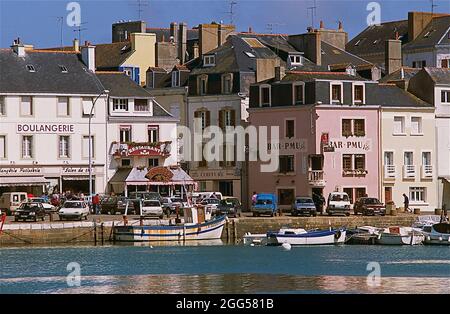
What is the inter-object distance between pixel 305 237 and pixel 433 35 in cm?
4861

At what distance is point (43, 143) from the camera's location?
87.4 m

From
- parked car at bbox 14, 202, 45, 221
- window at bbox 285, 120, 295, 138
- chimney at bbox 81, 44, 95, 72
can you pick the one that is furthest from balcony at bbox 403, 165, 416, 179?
parked car at bbox 14, 202, 45, 221

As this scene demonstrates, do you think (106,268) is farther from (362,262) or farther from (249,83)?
(249,83)

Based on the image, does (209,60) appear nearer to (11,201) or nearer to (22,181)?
(22,181)

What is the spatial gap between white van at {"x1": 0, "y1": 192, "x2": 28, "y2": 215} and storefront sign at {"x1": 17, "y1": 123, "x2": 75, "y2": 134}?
26.2ft

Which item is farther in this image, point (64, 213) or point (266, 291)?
point (64, 213)

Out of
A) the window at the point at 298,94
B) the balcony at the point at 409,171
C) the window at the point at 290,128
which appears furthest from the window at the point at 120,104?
the balcony at the point at 409,171

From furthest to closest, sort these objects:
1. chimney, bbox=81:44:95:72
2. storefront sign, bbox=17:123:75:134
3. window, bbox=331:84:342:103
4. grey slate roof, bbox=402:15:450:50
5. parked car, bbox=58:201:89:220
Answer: grey slate roof, bbox=402:15:450:50, chimney, bbox=81:44:95:72, window, bbox=331:84:342:103, storefront sign, bbox=17:123:75:134, parked car, bbox=58:201:89:220

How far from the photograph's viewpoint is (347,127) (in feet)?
296

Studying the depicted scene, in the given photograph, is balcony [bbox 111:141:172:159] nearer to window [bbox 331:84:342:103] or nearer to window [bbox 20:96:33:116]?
window [bbox 20:96:33:116]

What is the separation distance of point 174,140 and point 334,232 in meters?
21.5

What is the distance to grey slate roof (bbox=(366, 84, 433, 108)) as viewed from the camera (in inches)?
3593
